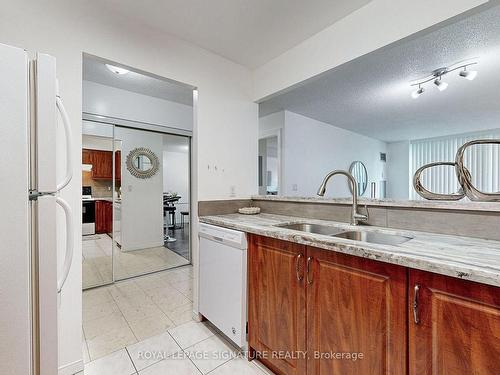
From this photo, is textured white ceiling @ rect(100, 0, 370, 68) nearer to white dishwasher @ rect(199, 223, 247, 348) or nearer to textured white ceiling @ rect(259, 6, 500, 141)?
textured white ceiling @ rect(259, 6, 500, 141)

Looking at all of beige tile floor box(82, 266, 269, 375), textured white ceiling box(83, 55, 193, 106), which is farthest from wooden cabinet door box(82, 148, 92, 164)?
beige tile floor box(82, 266, 269, 375)

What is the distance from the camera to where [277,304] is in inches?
53.8

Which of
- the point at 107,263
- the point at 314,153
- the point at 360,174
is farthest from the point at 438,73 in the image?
the point at 107,263

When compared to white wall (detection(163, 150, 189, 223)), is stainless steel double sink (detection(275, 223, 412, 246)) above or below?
below

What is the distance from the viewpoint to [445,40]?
80.1 inches

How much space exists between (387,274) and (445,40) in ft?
7.47

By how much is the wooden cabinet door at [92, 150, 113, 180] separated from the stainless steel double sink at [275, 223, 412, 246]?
8.11ft

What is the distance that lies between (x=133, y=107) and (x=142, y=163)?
0.78 metres

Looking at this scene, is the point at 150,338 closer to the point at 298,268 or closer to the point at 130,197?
the point at 298,268

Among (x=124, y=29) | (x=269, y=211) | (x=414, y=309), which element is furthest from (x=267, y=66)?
(x=414, y=309)

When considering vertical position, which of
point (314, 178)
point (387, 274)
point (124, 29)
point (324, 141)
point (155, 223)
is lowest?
point (155, 223)

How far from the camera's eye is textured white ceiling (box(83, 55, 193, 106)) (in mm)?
2567

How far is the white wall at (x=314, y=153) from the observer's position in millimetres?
3852

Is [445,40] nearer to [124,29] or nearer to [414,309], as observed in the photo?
[414,309]
